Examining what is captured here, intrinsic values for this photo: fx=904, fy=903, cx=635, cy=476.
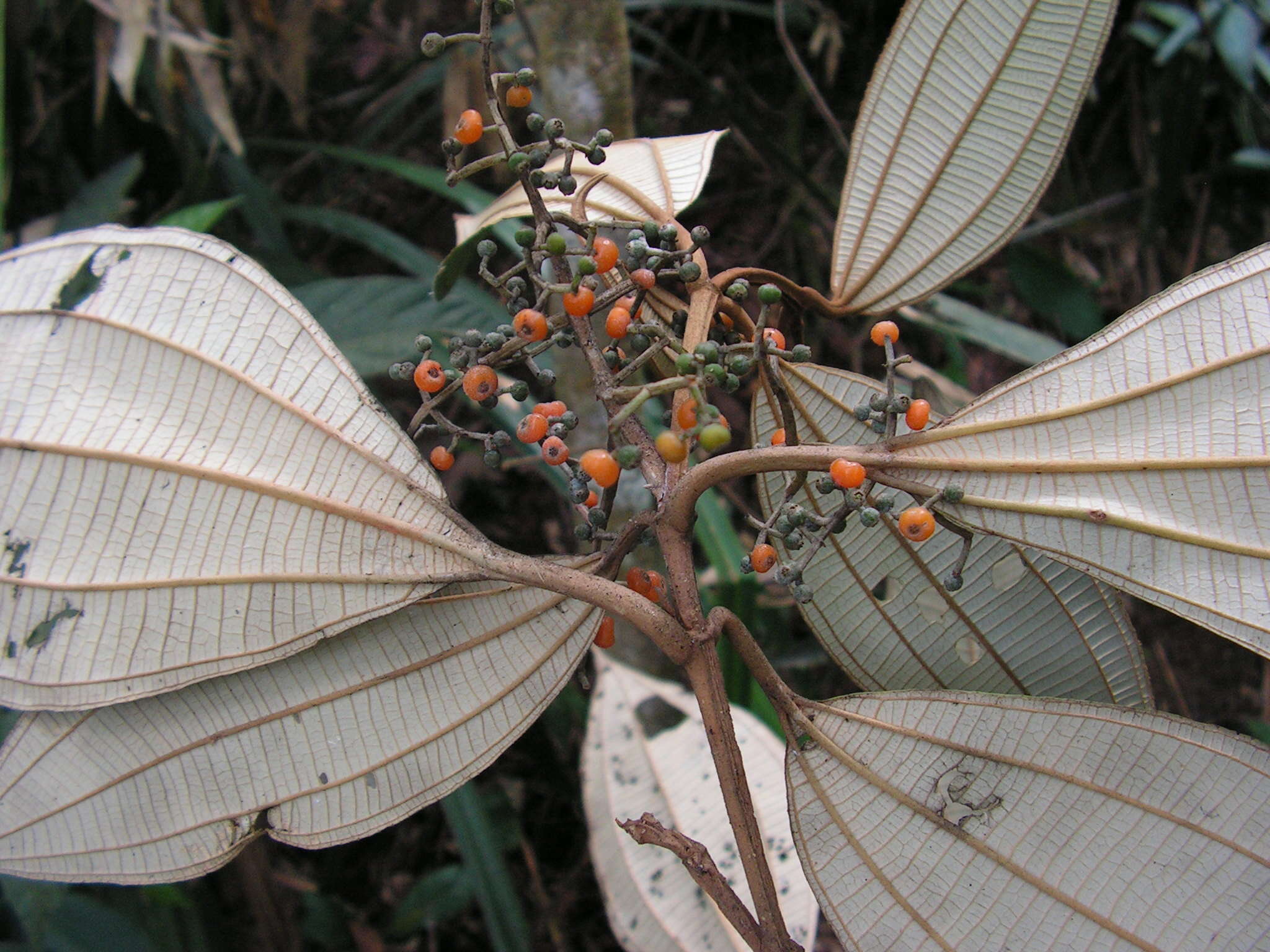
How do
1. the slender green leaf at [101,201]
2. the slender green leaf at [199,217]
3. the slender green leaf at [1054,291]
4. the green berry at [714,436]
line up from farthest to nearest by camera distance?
the slender green leaf at [1054,291] → the slender green leaf at [101,201] → the slender green leaf at [199,217] → the green berry at [714,436]

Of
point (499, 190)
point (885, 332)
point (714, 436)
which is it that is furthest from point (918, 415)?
point (499, 190)

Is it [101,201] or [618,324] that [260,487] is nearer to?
[618,324]

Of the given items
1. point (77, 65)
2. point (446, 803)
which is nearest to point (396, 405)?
point (446, 803)

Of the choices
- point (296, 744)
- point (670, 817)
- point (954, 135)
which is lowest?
point (670, 817)

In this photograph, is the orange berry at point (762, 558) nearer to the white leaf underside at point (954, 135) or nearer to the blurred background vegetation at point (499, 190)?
the white leaf underside at point (954, 135)

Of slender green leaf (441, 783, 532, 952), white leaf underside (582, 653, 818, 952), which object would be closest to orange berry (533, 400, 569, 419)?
white leaf underside (582, 653, 818, 952)

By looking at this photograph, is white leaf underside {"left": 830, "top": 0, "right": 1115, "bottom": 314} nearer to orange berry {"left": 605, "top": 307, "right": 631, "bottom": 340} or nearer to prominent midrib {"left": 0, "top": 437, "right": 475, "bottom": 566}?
orange berry {"left": 605, "top": 307, "right": 631, "bottom": 340}

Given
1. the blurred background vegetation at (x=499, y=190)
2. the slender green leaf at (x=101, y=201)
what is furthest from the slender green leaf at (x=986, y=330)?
the slender green leaf at (x=101, y=201)
